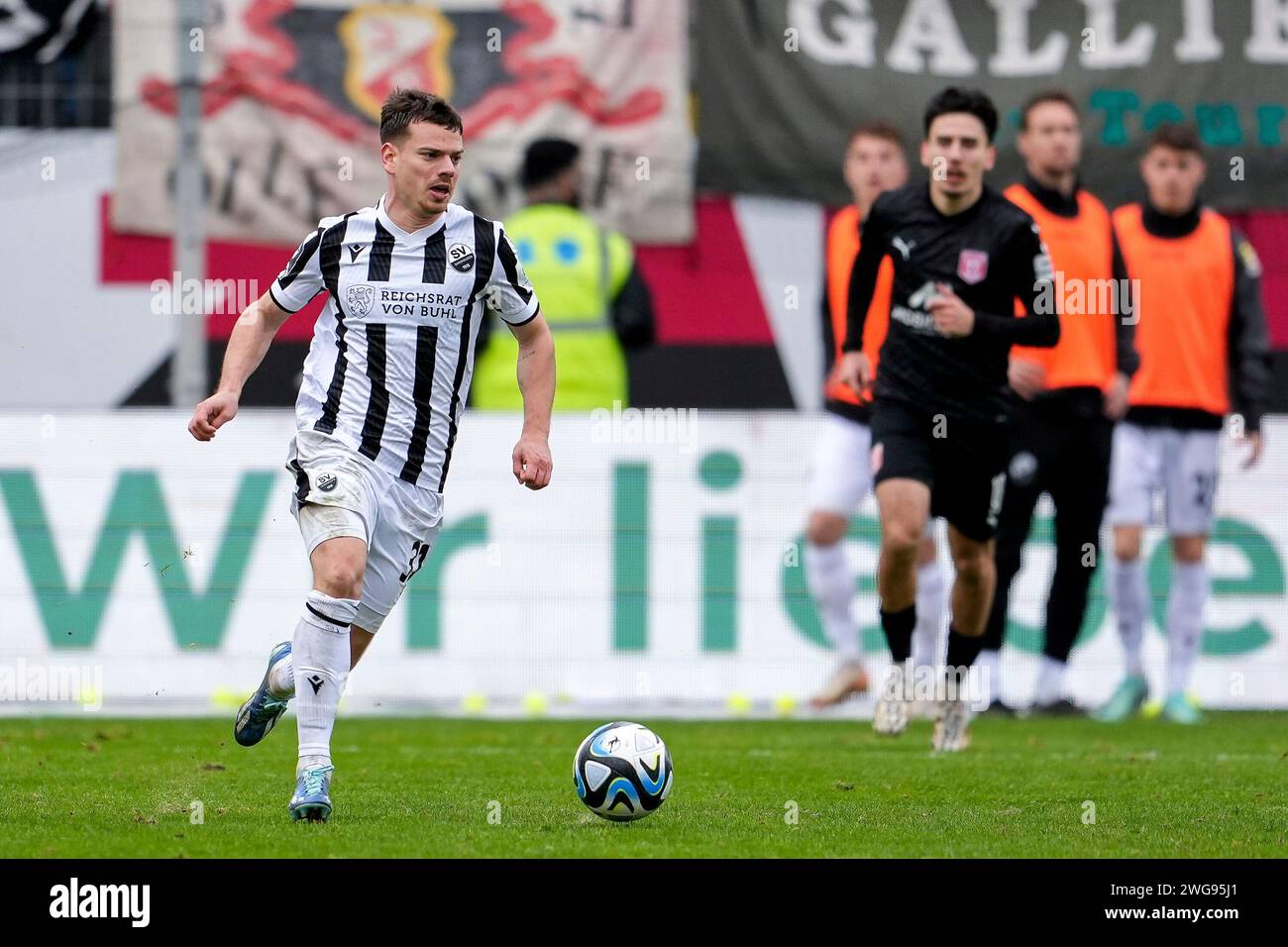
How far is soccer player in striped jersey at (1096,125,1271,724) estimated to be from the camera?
1128 cm

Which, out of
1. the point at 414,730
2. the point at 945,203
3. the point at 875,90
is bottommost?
the point at 414,730

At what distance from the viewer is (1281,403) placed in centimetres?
1569

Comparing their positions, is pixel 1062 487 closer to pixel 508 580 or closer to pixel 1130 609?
pixel 1130 609

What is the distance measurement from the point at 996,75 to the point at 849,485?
446cm

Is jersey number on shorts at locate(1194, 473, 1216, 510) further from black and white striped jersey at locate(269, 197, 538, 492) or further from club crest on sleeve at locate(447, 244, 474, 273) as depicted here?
club crest on sleeve at locate(447, 244, 474, 273)

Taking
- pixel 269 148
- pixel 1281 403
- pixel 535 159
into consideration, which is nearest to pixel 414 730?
pixel 535 159

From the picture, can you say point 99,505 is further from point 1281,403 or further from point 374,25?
point 1281,403

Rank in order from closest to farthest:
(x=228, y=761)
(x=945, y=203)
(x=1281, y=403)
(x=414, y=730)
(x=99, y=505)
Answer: (x=228, y=761), (x=945, y=203), (x=414, y=730), (x=99, y=505), (x=1281, y=403)

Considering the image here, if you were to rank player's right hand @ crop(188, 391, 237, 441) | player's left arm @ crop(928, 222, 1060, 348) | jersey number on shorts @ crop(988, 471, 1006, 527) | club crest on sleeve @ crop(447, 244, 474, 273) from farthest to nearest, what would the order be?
jersey number on shorts @ crop(988, 471, 1006, 527) < player's left arm @ crop(928, 222, 1060, 348) < club crest on sleeve @ crop(447, 244, 474, 273) < player's right hand @ crop(188, 391, 237, 441)

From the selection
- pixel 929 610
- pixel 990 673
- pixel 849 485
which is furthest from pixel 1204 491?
pixel 849 485

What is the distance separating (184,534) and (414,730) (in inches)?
73.5

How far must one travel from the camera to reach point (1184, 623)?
1121 cm

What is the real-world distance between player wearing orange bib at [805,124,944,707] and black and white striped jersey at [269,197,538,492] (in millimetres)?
4508

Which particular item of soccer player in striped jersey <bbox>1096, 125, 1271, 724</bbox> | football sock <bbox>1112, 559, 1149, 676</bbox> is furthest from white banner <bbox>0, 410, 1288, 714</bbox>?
soccer player in striped jersey <bbox>1096, 125, 1271, 724</bbox>
